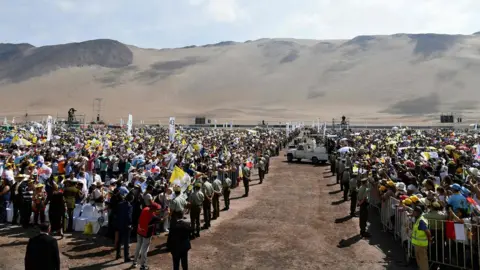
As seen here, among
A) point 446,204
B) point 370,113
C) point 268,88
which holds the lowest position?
point 446,204

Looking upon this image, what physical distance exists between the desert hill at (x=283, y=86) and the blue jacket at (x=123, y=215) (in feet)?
332

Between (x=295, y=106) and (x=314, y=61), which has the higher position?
(x=314, y=61)

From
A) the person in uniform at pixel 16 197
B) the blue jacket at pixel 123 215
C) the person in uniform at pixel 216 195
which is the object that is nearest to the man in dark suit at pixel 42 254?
the blue jacket at pixel 123 215

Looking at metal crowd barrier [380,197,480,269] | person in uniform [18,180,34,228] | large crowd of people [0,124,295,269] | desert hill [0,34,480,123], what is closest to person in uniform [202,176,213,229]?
large crowd of people [0,124,295,269]

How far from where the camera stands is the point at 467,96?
12800cm

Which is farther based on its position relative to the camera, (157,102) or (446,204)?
(157,102)

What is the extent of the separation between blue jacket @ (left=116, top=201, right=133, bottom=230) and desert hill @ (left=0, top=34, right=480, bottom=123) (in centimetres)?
10107

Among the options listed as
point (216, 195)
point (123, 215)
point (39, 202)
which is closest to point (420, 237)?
point (123, 215)

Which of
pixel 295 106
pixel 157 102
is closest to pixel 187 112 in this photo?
pixel 157 102

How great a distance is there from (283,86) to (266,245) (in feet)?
474

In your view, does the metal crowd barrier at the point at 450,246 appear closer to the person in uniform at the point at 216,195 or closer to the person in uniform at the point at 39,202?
the person in uniform at the point at 216,195

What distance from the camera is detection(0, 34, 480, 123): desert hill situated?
4889 inches

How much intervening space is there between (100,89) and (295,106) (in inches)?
3123

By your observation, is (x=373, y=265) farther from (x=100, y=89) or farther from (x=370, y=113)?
(x=100, y=89)
